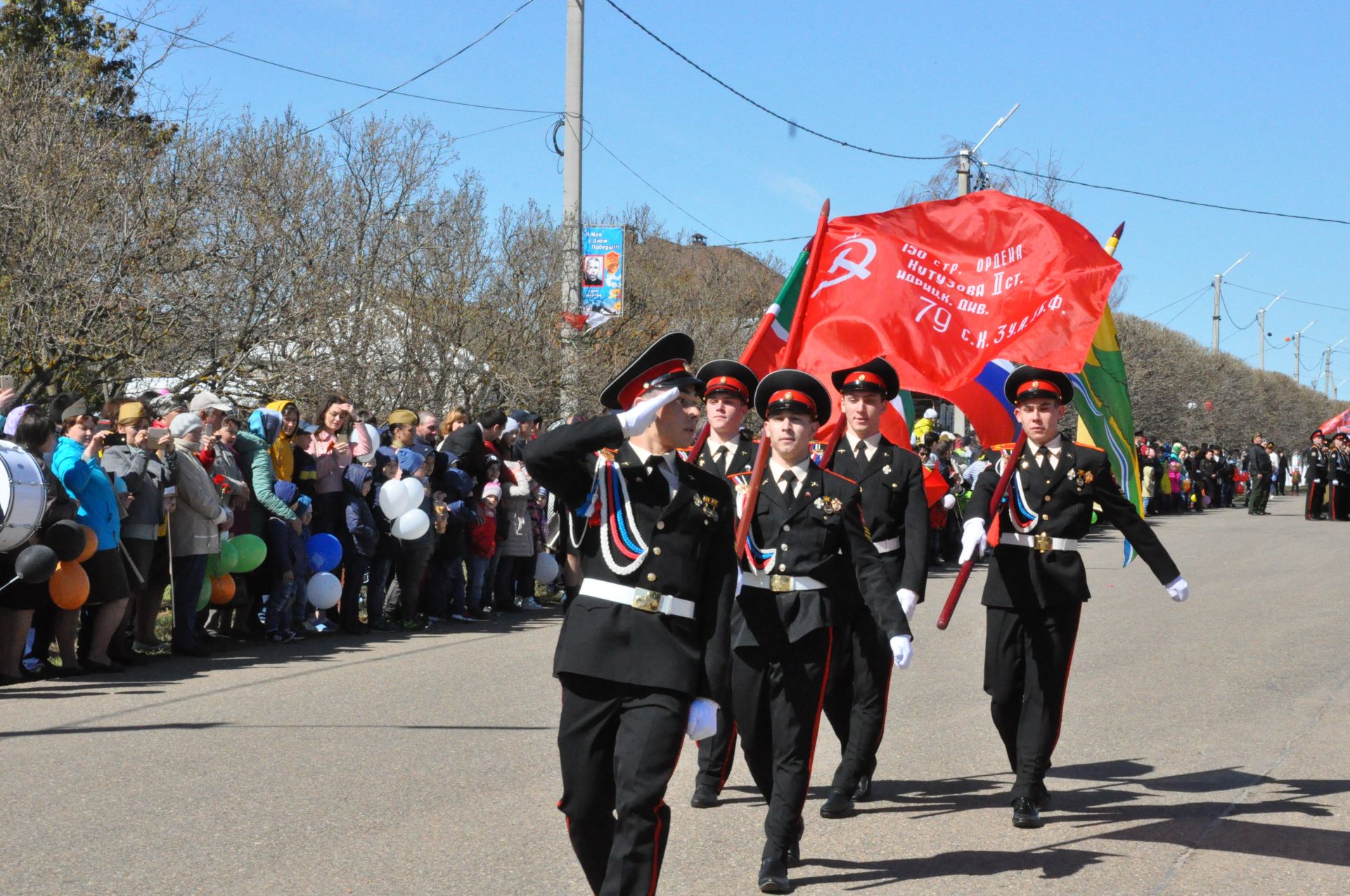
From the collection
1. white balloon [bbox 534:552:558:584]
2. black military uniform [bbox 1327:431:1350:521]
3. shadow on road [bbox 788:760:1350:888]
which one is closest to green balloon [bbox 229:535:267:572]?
white balloon [bbox 534:552:558:584]

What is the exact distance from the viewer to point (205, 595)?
10703 millimetres

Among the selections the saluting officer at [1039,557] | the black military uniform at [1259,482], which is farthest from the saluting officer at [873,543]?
the black military uniform at [1259,482]

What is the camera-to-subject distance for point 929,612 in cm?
1415

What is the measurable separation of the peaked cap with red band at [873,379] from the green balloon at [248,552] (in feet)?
18.7

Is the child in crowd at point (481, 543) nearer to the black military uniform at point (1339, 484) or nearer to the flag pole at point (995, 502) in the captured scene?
the flag pole at point (995, 502)

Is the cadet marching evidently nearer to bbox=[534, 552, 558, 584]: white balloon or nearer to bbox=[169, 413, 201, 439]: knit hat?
bbox=[169, 413, 201, 439]: knit hat

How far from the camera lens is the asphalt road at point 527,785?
5.39 m

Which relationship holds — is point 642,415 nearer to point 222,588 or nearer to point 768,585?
point 768,585

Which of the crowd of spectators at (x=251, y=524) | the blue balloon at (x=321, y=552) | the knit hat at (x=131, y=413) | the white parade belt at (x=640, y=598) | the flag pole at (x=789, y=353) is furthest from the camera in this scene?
the blue balloon at (x=321, y=552)

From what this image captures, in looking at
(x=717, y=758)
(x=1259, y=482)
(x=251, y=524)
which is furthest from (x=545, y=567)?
(x=1259, y=482)

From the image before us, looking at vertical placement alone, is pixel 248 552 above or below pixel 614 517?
below

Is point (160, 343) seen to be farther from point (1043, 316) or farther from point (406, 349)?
point (1043, 316)

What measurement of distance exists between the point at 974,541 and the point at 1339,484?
3038 centimetres

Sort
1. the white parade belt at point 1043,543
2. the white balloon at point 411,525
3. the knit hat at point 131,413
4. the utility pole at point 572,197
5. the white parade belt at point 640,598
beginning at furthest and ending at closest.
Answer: the utility pole at point 572,197
the white balloon at point 411,525
the knit hat at point 131,413
the white parade belt at point 1043,543
the white parade belt at point 640,598
